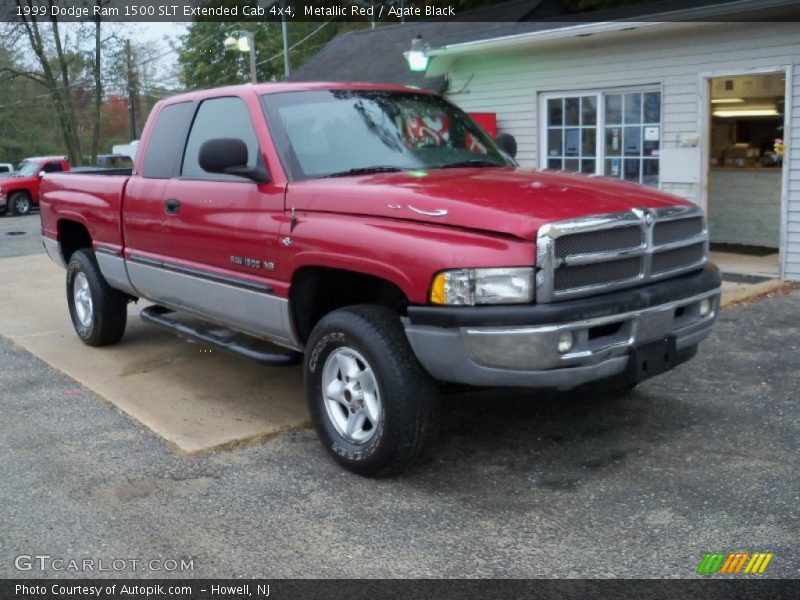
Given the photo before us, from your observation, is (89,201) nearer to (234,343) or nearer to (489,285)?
(234,343)

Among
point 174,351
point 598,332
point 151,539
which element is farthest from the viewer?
point 174,351

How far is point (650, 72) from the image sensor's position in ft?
36.2

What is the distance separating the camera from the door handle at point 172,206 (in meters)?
5.86

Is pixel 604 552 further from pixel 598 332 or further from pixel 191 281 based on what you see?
pixel 191 281

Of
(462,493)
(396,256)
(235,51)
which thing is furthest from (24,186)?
(235,51)

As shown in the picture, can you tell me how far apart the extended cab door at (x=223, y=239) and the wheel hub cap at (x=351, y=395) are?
1.60ft

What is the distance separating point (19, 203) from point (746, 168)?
2136 cm

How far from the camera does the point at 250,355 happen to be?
17.6 feet

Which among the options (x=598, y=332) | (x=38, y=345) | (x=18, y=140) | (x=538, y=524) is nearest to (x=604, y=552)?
(x=538, y=524)

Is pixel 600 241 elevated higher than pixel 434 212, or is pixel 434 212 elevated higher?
pixel 434 212

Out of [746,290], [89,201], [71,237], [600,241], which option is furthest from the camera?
[746,290]

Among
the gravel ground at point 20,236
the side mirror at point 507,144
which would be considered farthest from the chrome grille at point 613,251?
the gravel ground at point 20,236

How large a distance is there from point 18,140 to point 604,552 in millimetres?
58041

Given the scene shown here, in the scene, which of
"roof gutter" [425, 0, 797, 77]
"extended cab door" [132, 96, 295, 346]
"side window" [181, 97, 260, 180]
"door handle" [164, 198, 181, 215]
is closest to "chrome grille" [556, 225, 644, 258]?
"extended cab door" [132, 96, 295, 346]
